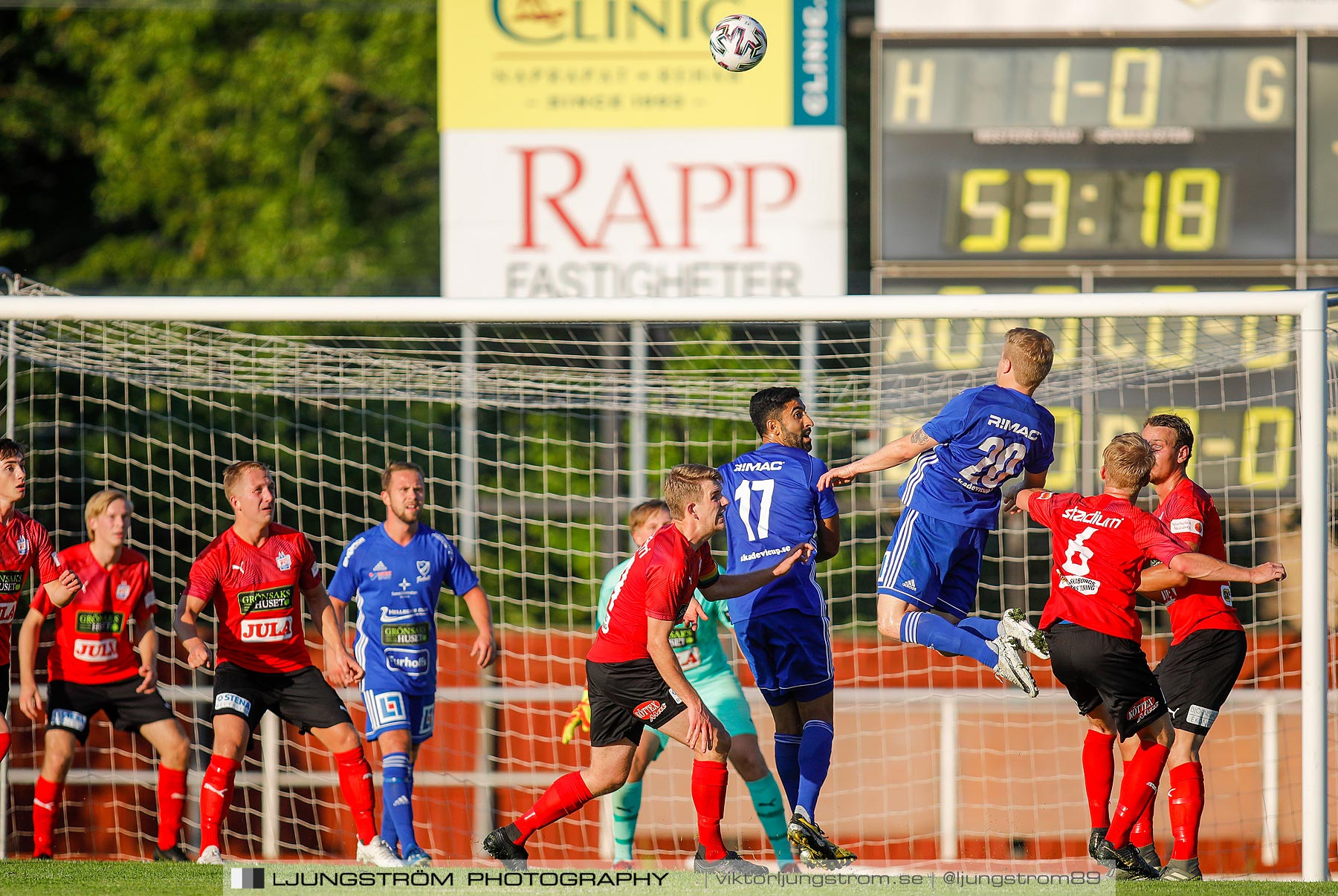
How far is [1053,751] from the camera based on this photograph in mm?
8820

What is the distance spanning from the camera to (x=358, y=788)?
605 centimetres

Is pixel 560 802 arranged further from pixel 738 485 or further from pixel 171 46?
pixel 171 46

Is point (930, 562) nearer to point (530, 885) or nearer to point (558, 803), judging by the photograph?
point (558, 803)

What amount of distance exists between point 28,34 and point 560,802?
1566cm

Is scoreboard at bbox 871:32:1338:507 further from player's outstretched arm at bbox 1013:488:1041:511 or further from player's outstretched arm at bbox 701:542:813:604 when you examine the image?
player's outstretched arm at bbox 701:542:813:604

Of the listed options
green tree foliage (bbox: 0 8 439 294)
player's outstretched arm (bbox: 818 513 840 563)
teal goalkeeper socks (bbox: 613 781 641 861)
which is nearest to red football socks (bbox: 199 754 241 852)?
teal goalkeeper socks (bbox: 613 781 641 861)

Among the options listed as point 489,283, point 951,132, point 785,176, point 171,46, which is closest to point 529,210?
point 489,283

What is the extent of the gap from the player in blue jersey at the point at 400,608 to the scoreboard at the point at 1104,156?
3.93 meters

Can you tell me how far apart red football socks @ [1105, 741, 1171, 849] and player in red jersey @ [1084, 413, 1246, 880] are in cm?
14

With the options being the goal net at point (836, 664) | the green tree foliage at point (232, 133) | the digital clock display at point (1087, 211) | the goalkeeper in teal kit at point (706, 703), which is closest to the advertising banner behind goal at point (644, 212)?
the goal net at point (836, 664)

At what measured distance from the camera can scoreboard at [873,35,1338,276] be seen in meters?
9.11

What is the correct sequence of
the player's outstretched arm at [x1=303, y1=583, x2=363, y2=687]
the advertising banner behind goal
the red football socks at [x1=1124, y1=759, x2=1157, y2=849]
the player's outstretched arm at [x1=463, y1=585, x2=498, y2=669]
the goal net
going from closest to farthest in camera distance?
1. the red football socks at [x1=1124, y1=759, x2=1157, y2=849]
2. the player's outstretched arm at [x1=303, y1=583, x2=363, y2=687]
3. the player's outstretched arm at [x1=463, y1=585, x2=498, y2=669]
4. the goal net
5. the advertising banner behind goal

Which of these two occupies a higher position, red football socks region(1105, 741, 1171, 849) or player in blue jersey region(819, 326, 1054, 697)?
player in blue jersey region(819, 326, 1054, 697)

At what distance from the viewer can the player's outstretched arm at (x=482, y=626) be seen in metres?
6.22
